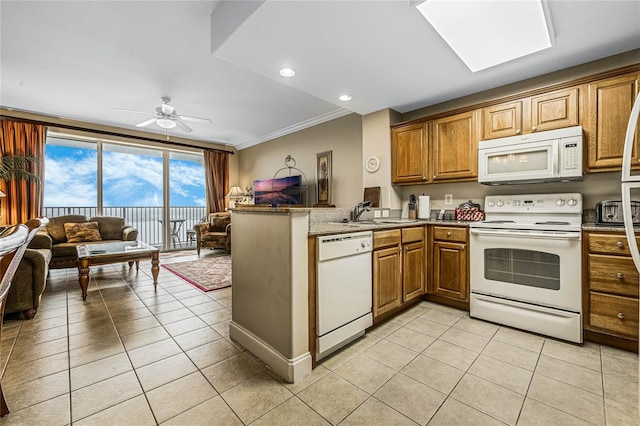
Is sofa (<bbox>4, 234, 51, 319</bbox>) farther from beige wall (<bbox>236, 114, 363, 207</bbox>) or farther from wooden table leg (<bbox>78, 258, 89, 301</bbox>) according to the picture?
beige wall (<bbox>236, 114, 363, 207</bbox>)

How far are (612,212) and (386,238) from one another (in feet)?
5.96

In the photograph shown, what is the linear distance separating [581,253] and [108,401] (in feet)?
10.6

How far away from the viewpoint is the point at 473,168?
9.81 ft

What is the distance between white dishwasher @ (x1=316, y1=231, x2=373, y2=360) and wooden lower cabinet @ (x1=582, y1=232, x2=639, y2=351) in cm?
161

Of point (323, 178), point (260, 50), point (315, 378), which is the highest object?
point (260, 50)

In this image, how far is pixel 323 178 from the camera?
5.04 meters

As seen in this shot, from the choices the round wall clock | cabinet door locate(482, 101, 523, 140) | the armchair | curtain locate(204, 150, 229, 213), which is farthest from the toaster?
curtain locate(204, 150, 229, 213)

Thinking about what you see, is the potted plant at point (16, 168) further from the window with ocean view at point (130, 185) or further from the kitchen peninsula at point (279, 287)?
the kitchen peninsula at point (279, 287)

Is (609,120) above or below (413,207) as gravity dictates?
above

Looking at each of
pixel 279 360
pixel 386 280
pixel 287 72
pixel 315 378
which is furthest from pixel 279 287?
pixel 287 72

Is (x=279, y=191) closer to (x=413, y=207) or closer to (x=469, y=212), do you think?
(x=413, y=207)

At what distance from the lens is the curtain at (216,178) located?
673cm

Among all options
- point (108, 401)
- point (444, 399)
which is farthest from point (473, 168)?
point (108, 401)

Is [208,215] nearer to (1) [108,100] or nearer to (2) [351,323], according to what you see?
(1) [108,100]
